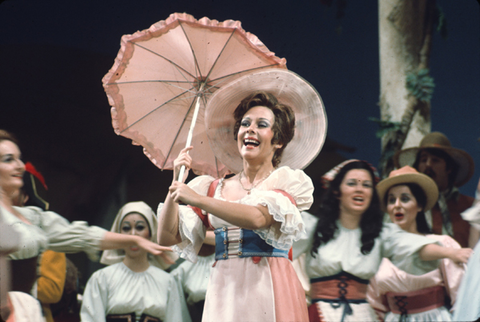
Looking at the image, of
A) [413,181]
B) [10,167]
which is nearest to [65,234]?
[10,167]

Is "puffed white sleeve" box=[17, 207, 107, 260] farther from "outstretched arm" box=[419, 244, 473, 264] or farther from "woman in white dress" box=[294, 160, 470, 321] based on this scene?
"outstretched arm" box=[419, 244, 473, 264]

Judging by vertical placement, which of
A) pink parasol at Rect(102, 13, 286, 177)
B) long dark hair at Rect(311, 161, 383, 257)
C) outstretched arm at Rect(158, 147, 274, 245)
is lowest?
long dark hair at Rect(311, 161, 383, 257)

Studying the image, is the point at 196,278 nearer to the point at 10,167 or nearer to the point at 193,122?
the point at 10,167

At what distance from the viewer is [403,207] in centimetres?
336

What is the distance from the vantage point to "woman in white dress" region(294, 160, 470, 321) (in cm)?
292

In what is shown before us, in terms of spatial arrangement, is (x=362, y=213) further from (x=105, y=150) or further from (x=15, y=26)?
(x=15, y=26)

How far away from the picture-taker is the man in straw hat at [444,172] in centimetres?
348

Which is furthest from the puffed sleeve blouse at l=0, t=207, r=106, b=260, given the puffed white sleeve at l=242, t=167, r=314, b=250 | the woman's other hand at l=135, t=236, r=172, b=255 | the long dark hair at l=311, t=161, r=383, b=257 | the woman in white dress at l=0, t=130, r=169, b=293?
the puffed white sleeve at l=242, t=167, r=314, b=250

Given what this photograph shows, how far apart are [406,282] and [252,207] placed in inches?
73.0

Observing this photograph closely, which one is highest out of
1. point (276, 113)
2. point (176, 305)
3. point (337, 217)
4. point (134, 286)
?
point (276, 113)

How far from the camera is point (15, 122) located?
3455 mm

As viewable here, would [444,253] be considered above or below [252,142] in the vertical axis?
below

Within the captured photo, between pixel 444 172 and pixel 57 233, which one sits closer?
pixel 57 233

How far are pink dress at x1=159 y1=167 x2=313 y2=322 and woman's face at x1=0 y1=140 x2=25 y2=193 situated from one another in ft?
5.50
